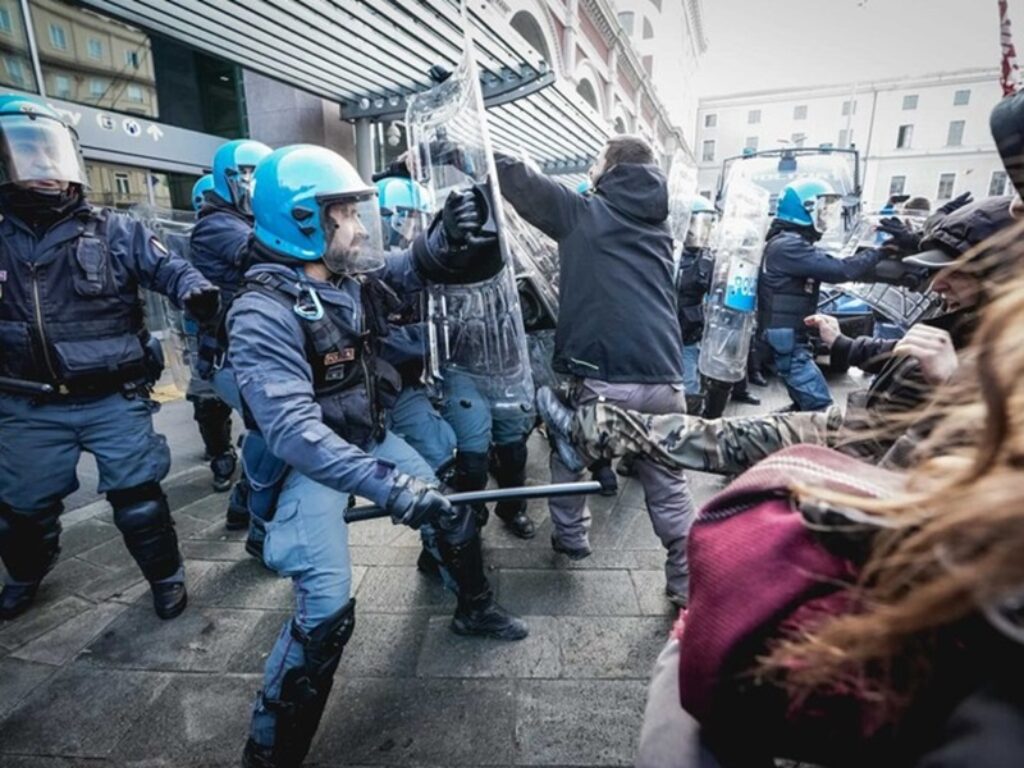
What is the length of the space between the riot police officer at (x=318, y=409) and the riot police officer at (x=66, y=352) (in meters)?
0.86

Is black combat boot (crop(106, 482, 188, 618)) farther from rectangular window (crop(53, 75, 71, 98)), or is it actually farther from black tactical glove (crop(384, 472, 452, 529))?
rectangular window (crop(53, 75, 71, 98))

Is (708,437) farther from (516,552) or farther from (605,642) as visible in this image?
(516,552)

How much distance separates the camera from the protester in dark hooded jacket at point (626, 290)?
8.74 ft

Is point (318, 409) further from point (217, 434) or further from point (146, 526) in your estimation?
point (217, 434)

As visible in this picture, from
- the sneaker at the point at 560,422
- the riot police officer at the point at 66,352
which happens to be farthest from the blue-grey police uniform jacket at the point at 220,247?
the sneaker at the point at 560,422

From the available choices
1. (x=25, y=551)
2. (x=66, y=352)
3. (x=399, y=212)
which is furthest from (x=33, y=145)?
(x=399, y=212)

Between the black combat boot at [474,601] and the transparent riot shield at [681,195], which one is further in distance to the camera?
the transparent riot shield at [681,195]

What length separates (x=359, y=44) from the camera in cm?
586

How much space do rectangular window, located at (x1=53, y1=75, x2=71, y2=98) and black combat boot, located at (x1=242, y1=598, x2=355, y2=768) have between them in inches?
305

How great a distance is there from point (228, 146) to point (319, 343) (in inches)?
105

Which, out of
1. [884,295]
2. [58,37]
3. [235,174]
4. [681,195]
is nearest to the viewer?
[235,174]

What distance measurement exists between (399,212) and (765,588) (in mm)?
4842

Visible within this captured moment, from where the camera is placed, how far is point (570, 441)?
1732 millimetres

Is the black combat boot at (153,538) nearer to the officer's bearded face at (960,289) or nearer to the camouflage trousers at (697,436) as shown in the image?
the camouflage trousers at (697,436)
